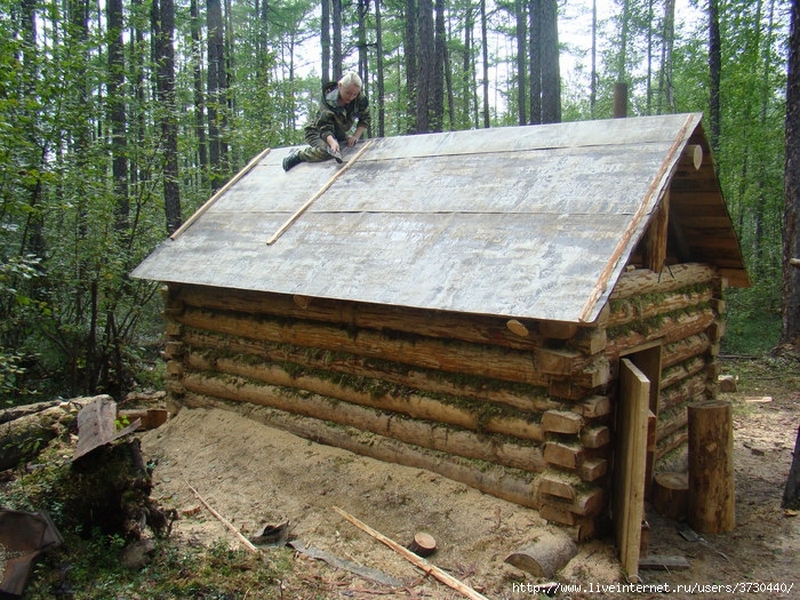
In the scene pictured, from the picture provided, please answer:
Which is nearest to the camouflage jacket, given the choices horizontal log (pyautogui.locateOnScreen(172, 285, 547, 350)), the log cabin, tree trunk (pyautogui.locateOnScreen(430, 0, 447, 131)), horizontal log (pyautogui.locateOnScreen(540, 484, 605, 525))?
the log cabin

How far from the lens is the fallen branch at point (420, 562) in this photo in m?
4.32

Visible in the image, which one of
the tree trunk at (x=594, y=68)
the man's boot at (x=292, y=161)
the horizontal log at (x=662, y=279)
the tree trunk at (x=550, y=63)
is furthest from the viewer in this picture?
the tree trunk at (x=594, y=68)

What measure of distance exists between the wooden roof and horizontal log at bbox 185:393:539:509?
1.60 metres

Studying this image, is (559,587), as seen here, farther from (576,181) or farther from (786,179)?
(786,179)

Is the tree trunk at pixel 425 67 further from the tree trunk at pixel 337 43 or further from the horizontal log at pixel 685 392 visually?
the horizontal log at pixel 685 392

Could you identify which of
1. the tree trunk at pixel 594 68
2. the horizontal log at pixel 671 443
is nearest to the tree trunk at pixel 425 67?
the horizontal log at pixel 671 443

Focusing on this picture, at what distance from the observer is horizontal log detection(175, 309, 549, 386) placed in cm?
516

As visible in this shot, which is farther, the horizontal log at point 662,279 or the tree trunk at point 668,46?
the tree trunk at point 668,46

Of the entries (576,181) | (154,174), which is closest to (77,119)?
(154,174)

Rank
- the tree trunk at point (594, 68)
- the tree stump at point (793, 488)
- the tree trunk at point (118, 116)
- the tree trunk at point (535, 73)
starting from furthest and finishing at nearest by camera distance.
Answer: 1. the tree trunk at point (594, 68)
2. the tree trunk at point (535, 73)
3. the tree trunk at point (118, 116)
4. the tree stump at point (793, 488)

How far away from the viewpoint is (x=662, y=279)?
20.4ft

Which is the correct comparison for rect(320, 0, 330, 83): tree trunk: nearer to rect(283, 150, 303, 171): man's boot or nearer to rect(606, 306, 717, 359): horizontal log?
rect(283, 150, 303, 171): man's boot

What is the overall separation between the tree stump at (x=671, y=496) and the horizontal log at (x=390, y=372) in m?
2.07

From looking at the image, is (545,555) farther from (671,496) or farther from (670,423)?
(670,423)
